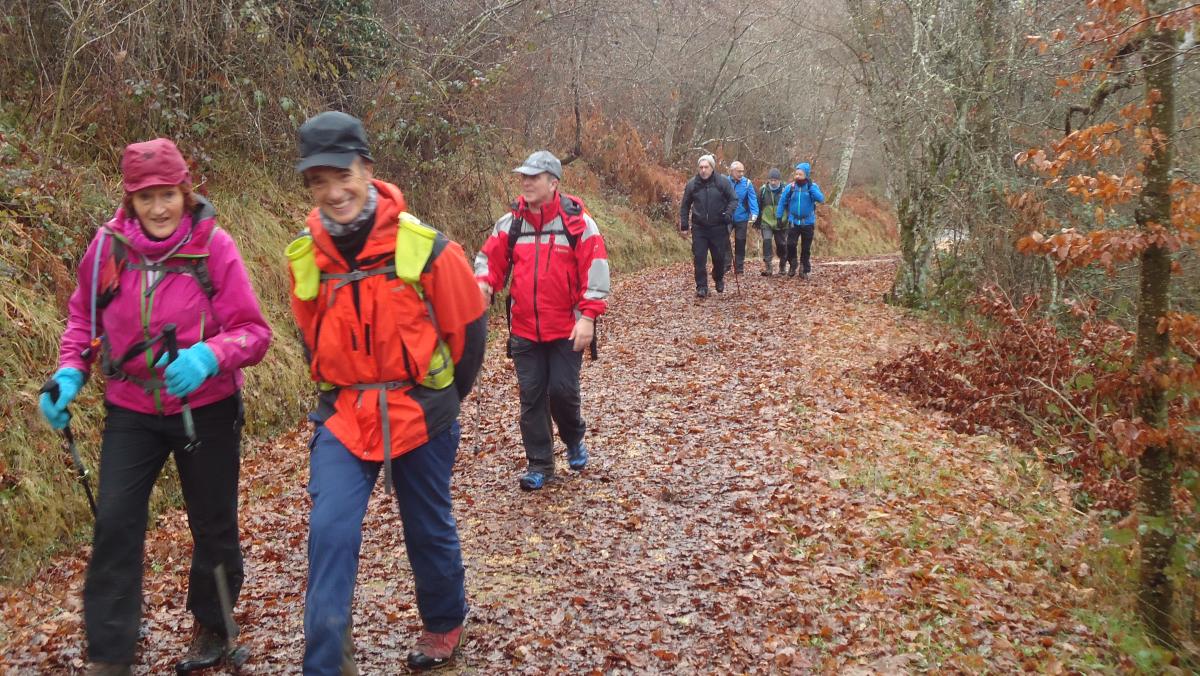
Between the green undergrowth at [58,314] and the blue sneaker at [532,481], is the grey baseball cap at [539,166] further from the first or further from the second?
the green undergrowth at [58,314]

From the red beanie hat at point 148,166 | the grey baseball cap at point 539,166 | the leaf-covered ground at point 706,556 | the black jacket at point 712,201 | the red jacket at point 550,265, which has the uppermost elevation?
the black jacket at point 712,201

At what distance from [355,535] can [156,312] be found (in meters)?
1.34

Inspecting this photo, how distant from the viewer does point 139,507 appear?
3643 mm

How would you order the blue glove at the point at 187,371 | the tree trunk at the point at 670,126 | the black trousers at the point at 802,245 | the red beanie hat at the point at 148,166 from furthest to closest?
the tree trunk at the point at 670,126 → the black trousers at the point at 802,245 → the red beanie hat at the point at 148,166 → the blue glove at the point at 187,371

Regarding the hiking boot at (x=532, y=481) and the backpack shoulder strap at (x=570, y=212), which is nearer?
the backpack shoulder strap at (x=570, y=212)

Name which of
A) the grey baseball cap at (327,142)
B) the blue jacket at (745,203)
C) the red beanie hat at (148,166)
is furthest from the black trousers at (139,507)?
the blue jacket at (745,203)

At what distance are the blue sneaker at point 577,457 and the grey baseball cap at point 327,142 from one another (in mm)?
4050

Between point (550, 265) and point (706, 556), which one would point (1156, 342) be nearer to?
point (706, 556)

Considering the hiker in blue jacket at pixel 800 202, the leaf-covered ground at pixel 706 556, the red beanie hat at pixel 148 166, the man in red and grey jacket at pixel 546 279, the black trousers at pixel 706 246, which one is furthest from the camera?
the hiker in blue jacket at pixel 800 202

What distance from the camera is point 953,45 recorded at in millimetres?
13117

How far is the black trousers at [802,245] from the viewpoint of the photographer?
1803cm

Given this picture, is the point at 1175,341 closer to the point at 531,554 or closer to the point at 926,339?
the point at 531,554

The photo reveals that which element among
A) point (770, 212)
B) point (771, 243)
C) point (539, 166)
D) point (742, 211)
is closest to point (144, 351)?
point (539, 166)

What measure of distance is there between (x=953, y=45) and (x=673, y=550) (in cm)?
1080
